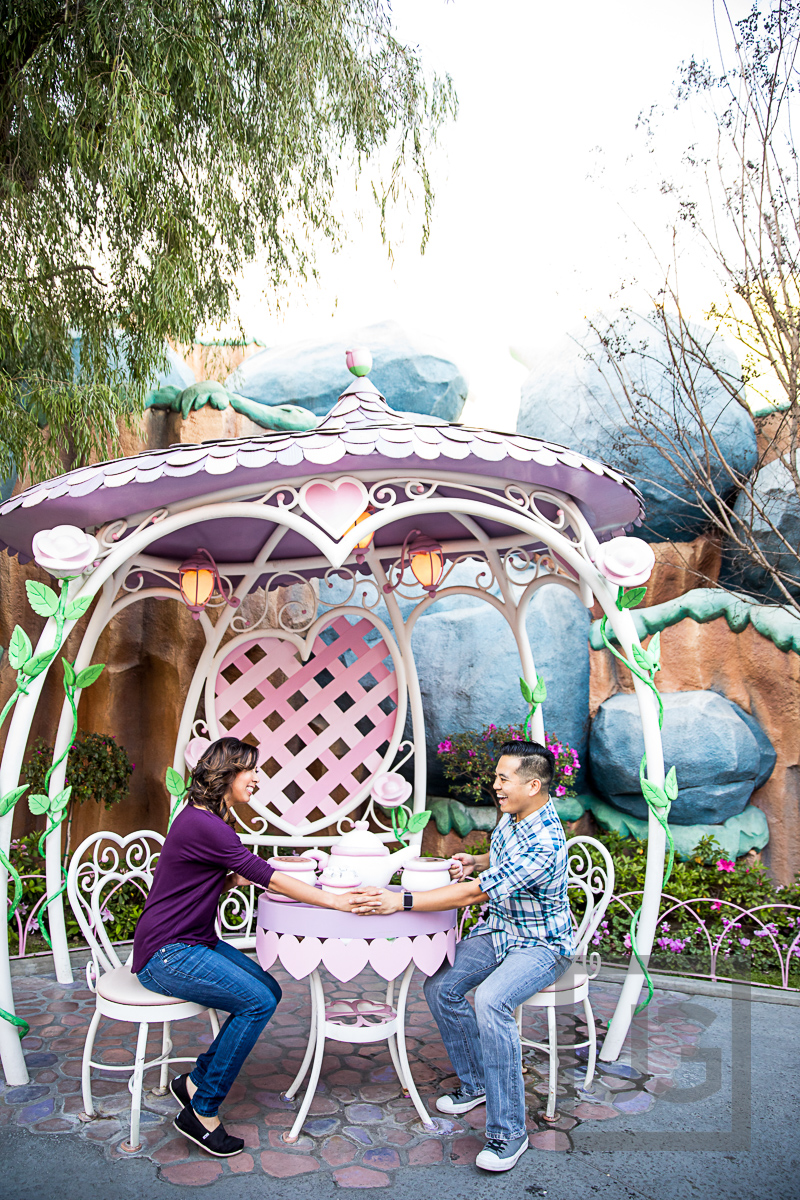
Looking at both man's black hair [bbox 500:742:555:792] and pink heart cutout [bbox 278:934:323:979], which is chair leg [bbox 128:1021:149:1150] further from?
man's black hair [bbox 500:742:555:792]

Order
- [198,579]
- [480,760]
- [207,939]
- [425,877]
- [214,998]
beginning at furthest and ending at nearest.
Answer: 1. [480,760]
2. [198,579]
3. [425,877]
4. [207,939]
5. [214,998]

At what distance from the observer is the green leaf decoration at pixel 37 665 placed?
11.2 feet

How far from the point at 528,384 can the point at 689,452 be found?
243 centimetres

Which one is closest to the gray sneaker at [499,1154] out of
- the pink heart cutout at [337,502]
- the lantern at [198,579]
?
the pink heart cutout at [337,502]

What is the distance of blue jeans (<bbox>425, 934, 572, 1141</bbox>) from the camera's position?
2873 millimetres

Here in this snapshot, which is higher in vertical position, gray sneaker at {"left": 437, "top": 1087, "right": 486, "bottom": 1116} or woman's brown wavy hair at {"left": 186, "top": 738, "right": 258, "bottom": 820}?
woman's brown wavy hair at {"left": 186, "top": 738, "right": 258, "bottom": 820}

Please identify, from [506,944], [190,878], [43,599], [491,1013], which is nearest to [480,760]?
[506,944]

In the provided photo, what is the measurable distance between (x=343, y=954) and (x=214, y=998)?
458 millimetres

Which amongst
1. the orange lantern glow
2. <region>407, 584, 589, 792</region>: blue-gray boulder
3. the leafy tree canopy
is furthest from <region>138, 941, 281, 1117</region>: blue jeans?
<region>407, 584, 589, 792</region>: blue-gray boulder

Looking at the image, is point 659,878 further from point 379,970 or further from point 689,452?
point 689,452

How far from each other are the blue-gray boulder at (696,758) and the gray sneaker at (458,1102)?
373 centimetres

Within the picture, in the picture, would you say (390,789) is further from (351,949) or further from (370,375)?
(370,375)

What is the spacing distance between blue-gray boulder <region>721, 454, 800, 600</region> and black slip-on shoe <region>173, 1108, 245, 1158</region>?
5.62 m

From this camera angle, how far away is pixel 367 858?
346cm
